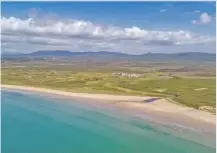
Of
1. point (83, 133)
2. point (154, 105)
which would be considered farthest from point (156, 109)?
point (83, 133)

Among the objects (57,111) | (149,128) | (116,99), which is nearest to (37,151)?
(149,128)

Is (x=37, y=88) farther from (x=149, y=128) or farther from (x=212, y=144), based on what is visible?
(x=212, y=144)

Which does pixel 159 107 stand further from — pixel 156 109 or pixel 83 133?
pixel 83 133

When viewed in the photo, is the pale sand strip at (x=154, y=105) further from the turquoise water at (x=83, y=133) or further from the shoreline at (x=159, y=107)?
the turquoise water at (x=83, y=133)

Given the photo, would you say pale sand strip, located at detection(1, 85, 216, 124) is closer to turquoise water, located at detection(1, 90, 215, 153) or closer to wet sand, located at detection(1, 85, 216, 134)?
wet sand, located at detection(1, 85, 216, 134)

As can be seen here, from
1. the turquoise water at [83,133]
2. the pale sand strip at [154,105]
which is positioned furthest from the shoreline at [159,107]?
the turquoise water at [83,133]

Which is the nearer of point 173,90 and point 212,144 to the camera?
point 212,144
